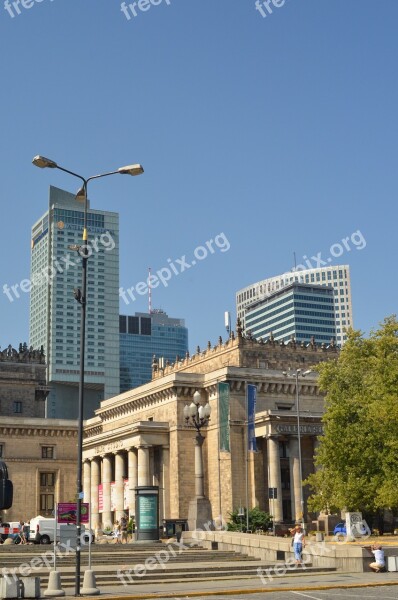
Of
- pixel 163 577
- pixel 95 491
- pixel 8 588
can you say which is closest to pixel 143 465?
pixel 95 491

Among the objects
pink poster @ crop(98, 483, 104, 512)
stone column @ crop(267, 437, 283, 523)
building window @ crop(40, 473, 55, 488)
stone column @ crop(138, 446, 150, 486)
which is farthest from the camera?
building window @ crop(40, 473, 55, 488)

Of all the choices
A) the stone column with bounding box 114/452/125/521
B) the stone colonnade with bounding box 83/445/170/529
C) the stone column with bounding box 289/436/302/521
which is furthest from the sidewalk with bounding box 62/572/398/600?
the stone column with bounding box 114/452/125/521

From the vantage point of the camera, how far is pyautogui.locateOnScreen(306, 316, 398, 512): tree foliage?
160 ft

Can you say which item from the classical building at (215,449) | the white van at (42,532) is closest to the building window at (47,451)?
the classical building at (215,449)

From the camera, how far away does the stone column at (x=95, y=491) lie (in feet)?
282

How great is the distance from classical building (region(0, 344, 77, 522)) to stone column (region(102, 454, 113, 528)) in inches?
346

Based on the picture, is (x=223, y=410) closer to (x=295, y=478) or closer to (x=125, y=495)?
(x=295, y=478)

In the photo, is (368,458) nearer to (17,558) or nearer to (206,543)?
(206,543)

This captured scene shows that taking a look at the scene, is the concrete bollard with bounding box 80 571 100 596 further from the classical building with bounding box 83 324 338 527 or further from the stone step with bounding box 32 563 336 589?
the classical building with bounding box 83 324 338 527

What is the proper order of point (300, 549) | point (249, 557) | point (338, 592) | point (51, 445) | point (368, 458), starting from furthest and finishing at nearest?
point (51, 445)
point (368, 458)
point (249, 557)
point (300, 549)
point (338, 592)

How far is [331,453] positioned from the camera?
169 ft

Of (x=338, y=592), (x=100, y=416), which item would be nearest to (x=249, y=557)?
(x=338, y=592)

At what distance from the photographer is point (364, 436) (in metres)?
50.8

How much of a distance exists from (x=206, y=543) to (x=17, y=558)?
1085 centimetres
